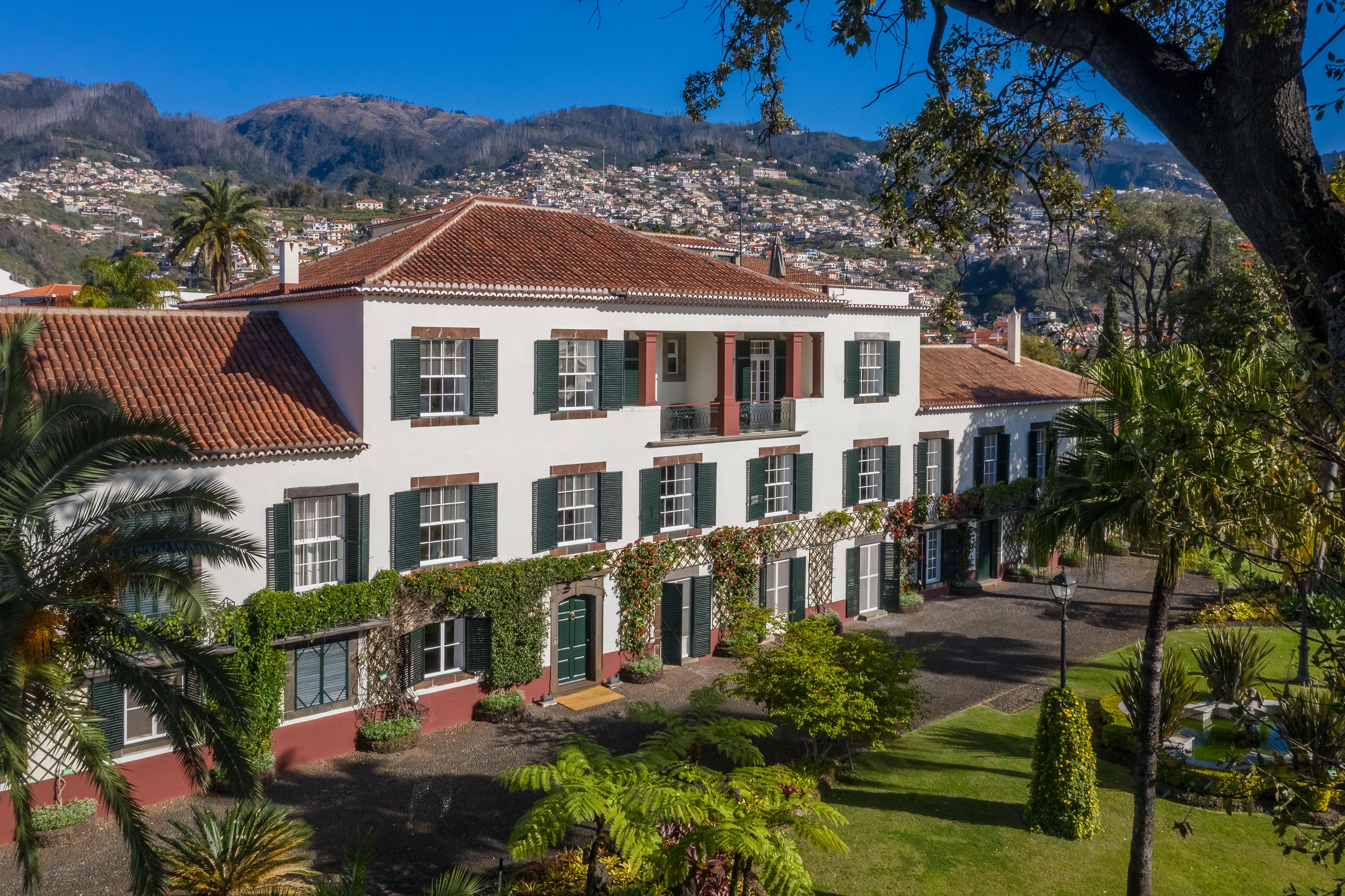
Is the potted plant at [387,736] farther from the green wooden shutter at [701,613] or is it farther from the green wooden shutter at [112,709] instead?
the green wooden shutter at [701,613]

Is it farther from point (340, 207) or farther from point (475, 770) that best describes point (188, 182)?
point (475, 770)

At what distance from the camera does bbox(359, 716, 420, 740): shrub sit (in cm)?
2062

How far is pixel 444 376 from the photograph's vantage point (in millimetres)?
21922

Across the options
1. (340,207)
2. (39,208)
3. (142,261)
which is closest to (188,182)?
(39,208)

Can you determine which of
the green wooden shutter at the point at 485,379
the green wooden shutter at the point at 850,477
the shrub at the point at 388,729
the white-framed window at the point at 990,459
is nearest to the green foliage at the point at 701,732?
the shrub at the point at 388,729

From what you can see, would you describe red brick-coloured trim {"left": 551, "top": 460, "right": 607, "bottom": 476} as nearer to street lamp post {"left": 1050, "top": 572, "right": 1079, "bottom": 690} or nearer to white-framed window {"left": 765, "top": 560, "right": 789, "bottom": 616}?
white-framed window {"left": 765, "top": 560, "right": 789, "bottom": 616}

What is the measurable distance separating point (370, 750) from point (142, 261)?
3133 cm

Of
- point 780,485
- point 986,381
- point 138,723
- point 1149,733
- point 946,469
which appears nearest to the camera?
point 1149,733

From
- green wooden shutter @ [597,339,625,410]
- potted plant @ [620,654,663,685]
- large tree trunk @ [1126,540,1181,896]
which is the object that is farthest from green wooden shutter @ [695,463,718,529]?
large tree trunk @ [1126,540,1181,896]

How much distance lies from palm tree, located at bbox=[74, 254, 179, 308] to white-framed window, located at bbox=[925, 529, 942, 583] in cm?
3095

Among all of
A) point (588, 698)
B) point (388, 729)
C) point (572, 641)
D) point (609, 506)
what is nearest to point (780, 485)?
point (609, 506)

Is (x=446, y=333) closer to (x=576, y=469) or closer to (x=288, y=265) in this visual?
(x=576, y=469)

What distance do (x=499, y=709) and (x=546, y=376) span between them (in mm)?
7555

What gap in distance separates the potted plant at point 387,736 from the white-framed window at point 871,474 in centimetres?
1558
